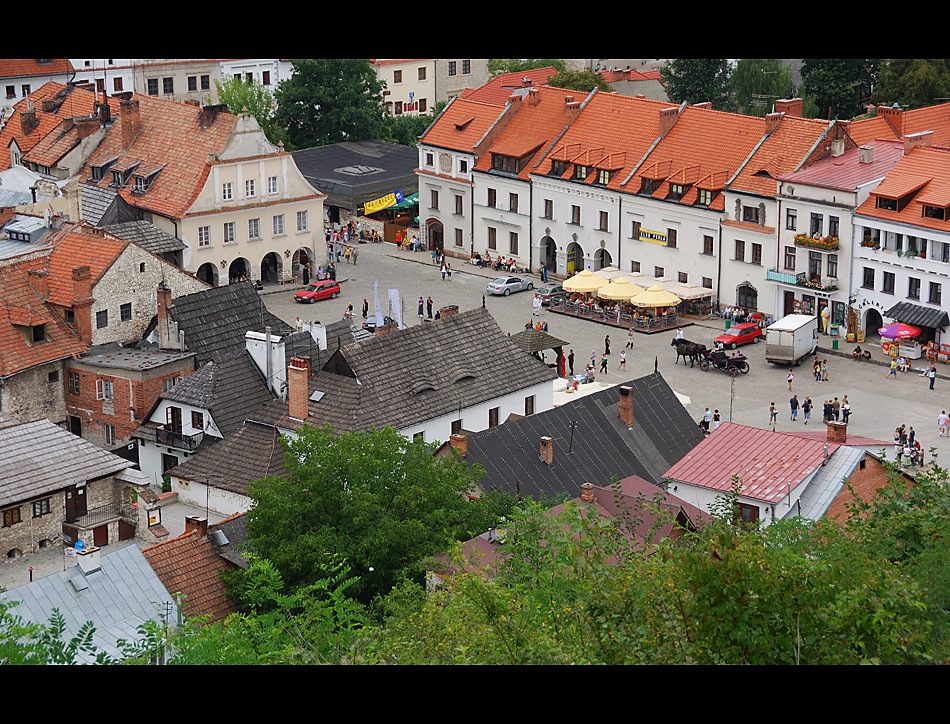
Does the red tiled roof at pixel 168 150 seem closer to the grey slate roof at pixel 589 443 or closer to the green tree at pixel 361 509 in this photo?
the grey slate roof at pixel 589 443

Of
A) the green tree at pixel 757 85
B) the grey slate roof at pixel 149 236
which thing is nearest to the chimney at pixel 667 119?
the green tree at pixel 757 85

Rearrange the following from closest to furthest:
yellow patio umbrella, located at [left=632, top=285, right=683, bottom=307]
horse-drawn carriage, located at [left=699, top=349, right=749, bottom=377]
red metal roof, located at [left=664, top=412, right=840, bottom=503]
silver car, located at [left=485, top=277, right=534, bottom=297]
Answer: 1. red metal roof, located at [left=664, top=412, right=840, bottom=503]
2. horse-drawn carriage, located at [left=699, top=349, right=749, bottom=377]
3. yellow patio umbrella, located at [left=632, top=285, right=683, bottom=307]
4. silver car, located at [left=485, top=277, right=534, bottom=297]

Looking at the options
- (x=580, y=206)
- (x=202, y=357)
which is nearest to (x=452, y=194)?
(x=580, y=206)

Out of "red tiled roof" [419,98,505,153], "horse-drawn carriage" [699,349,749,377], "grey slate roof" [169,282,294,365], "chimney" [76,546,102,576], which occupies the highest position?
"red tiled roof" [419,98,505,153]

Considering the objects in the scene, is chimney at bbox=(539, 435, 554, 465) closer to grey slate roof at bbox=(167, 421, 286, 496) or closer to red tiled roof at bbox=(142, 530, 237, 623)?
grey slate roof at bbox=(167, 421, 286, 496)

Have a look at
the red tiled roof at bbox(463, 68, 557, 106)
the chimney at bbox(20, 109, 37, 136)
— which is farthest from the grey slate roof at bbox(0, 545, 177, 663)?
the chimney at bbox(20, 109, 37, 136)
